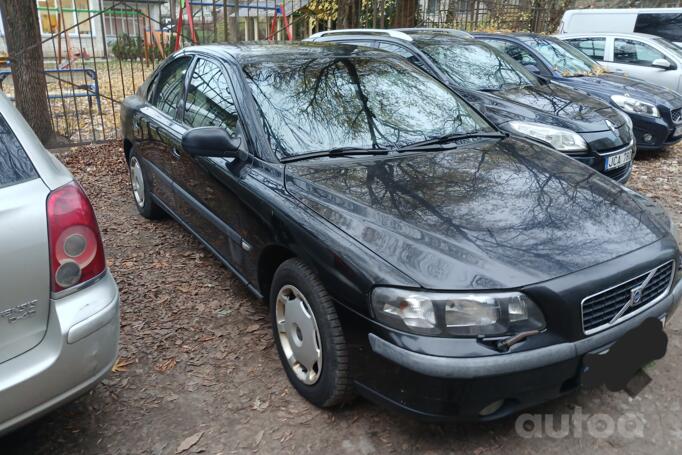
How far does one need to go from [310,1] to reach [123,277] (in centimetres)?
1060

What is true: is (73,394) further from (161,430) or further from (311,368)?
(311,368)

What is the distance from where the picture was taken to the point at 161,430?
101 inches

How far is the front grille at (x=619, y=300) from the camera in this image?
2.14 m

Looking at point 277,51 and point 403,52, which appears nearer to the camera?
point 277,51

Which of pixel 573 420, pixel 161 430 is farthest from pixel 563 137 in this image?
pixel 161 430

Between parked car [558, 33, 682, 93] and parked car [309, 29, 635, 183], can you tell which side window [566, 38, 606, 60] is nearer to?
parked car [558, 33, 682, 93]

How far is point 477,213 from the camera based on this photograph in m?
2.42

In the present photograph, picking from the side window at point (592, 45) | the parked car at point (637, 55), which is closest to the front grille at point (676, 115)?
the parked car at point (637, 55)

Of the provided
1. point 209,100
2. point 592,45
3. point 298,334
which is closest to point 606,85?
point 592,45

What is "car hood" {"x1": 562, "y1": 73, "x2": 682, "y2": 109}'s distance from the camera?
7352 mm

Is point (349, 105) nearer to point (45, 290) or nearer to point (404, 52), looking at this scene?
point (45, 290)

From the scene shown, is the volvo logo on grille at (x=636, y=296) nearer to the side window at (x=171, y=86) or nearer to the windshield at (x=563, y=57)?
the side window at (x=171, y=86)

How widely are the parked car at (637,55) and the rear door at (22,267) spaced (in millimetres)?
9634

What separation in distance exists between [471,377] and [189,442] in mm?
1336
